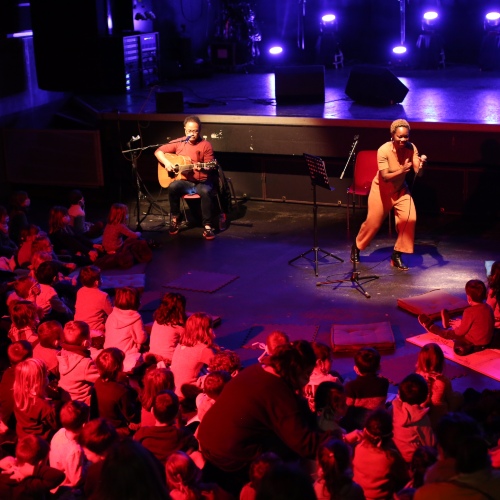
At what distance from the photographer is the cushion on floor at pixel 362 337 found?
650 cm

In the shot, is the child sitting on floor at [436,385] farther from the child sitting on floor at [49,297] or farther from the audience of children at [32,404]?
the child sitting on floor at [49,297]

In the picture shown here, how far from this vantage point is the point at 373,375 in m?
5.09

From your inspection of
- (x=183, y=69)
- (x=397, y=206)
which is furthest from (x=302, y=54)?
(x=397, y=206)

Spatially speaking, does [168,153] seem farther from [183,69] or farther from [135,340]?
[183,69]

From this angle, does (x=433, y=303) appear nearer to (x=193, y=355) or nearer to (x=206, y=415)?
(x=193, y=355)

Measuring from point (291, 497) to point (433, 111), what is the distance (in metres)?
8.41

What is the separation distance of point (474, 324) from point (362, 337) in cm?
88

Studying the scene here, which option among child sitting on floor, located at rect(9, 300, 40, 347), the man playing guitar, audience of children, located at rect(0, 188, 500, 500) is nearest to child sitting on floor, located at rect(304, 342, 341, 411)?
audience of children, located at rect(0, 188, 500, 500)

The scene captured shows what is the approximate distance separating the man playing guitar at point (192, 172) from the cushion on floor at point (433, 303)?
308 cm

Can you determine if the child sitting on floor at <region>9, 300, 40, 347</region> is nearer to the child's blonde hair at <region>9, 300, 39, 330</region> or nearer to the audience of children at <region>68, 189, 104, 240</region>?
the child's blonde hair at <region>9, 300, 39, 330</region>

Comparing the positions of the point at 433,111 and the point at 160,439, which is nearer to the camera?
the point at 160,439

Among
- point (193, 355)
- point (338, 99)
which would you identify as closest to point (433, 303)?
point (193, 355)

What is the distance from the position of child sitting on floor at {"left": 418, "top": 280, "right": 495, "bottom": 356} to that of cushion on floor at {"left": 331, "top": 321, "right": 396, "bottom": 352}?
520 millimetres

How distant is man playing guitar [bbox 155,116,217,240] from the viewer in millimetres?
9766
